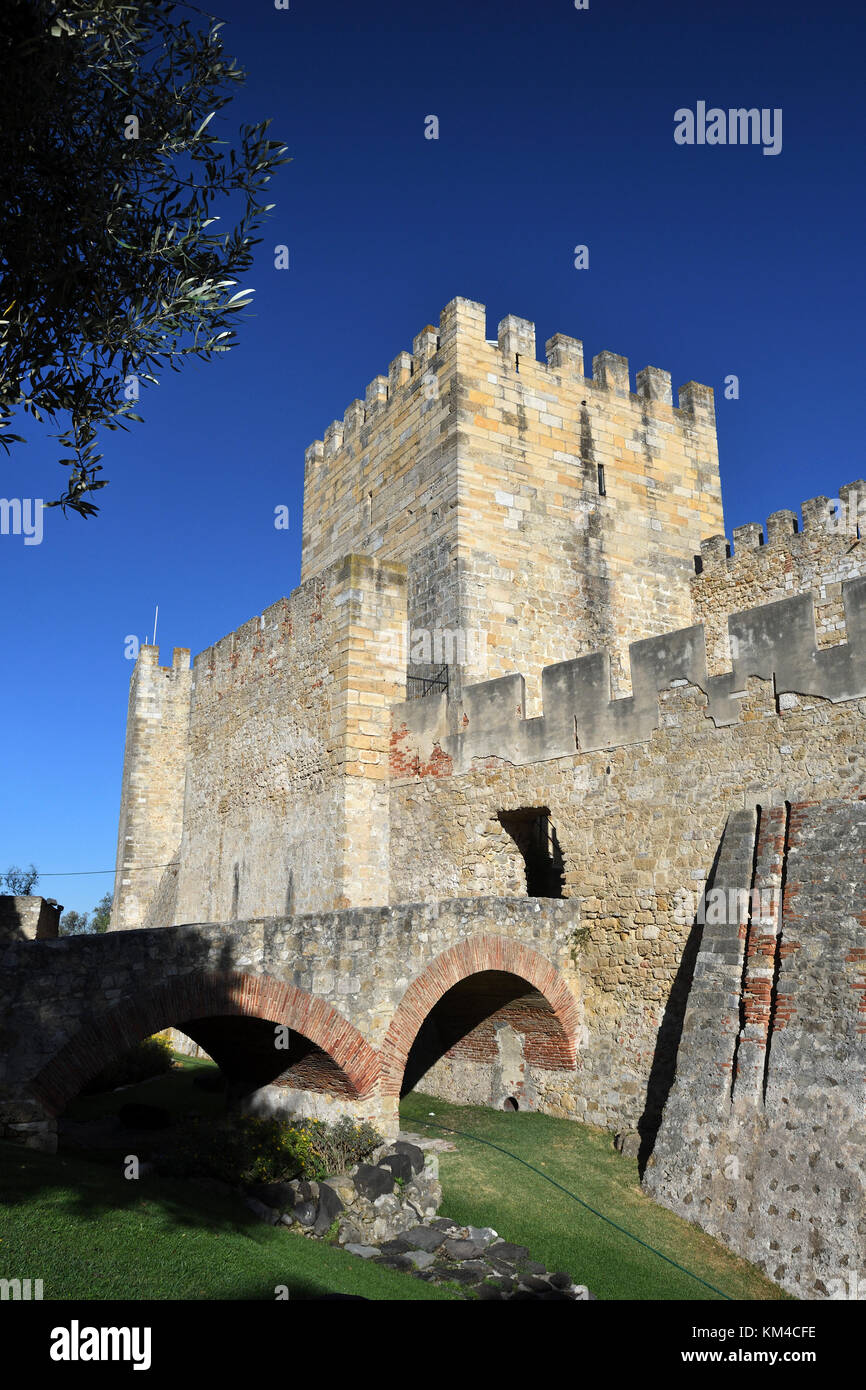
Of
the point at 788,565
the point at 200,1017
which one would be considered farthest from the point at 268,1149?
the point at 788,565

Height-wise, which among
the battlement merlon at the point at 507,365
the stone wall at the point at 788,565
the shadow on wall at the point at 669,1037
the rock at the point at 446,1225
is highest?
the battlement merlon at the point at 507,365

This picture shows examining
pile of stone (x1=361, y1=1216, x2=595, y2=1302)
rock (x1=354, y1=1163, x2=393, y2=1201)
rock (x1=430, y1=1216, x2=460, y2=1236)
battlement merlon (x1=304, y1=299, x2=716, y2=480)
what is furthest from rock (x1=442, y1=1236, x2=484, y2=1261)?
battlement merlon (x1=304, y1=299, x2=716, y2=480)

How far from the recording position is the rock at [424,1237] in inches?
299

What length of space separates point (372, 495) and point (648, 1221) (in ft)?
41.9

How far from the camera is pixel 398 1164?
878 cm

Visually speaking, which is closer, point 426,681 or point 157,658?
point 426,681

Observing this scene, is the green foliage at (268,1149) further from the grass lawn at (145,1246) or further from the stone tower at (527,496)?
the stone tower at (527,496)

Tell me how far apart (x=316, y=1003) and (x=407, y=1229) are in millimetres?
2103

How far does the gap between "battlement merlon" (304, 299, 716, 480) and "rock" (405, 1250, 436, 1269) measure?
41.4ft

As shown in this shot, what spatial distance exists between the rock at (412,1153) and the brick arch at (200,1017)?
60 cm

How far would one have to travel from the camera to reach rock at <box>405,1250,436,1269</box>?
727 centimetres

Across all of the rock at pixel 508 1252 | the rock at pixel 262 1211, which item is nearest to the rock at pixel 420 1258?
the rock at pixel 508 1252

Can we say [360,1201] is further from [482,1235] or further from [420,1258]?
[482,1235]
